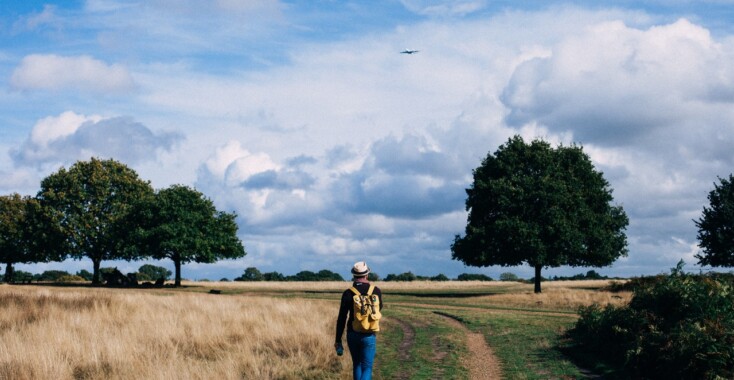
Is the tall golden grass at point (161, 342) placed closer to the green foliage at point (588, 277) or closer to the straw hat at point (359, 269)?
the straw hat at point (359, 269)

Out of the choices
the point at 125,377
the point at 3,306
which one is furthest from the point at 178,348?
the point at 3,306

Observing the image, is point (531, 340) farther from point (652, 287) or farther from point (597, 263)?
point (597, 263)

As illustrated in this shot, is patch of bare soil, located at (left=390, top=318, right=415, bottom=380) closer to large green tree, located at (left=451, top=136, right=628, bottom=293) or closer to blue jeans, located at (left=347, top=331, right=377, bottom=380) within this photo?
blue jeans, located at (left=347, top=331, right=377, bottom=380)

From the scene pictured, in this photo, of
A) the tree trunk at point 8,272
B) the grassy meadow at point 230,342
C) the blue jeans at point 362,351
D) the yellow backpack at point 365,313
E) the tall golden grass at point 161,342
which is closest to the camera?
the yellow backpack at point 365,313

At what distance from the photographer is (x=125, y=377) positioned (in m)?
14.2

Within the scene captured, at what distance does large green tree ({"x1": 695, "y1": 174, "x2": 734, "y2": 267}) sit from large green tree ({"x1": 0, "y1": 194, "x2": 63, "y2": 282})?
65596 mm

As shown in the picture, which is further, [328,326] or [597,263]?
[597,263]

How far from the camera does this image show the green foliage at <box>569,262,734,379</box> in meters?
15.0

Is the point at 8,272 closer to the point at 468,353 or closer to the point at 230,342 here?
the point at 230,342

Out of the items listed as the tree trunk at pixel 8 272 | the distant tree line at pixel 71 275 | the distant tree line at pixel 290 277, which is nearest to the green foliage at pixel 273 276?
the distant tree line at pixel 290 277

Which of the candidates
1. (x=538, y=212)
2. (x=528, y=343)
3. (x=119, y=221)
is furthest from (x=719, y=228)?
(x=119, y=221)

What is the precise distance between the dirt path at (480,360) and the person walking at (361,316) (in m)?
3.86

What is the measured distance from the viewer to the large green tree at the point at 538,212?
51.3 m

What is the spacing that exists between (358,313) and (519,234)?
4047 cm
